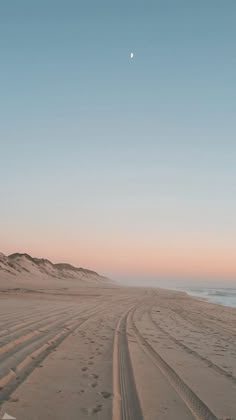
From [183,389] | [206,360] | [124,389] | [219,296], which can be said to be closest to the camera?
[124,389]

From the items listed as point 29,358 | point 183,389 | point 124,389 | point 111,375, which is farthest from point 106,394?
point 29,358

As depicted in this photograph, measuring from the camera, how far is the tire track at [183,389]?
15.9 ft

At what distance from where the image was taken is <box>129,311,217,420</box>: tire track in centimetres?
484

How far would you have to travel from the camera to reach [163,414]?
185 inches

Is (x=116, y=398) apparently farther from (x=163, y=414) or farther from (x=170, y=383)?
(x=170, y=383)

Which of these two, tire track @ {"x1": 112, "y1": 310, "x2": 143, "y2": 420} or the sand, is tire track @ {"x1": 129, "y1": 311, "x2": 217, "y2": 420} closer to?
the sand

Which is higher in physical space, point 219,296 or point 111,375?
Answer: point 111,375

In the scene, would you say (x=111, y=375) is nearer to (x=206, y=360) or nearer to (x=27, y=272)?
(x=206, y=360)

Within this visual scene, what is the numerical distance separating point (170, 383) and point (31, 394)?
2.35 metres

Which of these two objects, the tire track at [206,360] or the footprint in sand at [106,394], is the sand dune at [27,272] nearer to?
the tire track at [206,360]

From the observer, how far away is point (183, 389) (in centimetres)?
591

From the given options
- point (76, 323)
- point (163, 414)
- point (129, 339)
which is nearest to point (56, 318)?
point (76, 323)

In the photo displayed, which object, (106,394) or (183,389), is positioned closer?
(106,394)

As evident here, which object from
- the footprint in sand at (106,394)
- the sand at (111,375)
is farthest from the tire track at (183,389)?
the footprint in sand at (106,394)
